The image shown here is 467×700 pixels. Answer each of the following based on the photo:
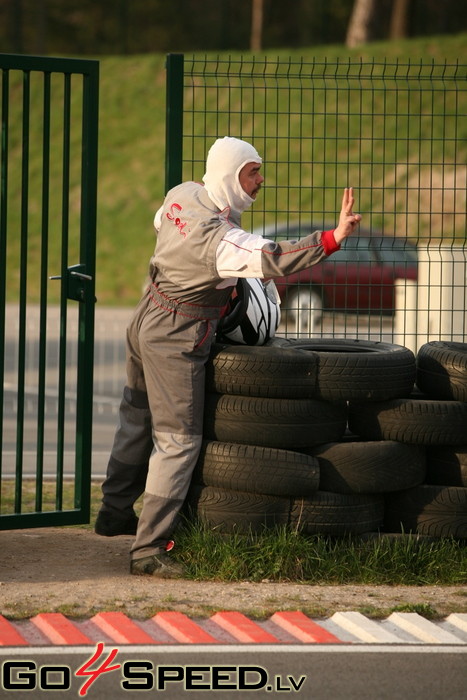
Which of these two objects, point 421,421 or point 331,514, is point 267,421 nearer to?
point 331,514

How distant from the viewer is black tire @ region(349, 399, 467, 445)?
6578 millimetres

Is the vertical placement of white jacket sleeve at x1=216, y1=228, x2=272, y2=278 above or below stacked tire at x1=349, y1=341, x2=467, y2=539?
above

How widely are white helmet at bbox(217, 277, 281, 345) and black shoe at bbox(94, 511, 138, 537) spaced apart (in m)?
1.13

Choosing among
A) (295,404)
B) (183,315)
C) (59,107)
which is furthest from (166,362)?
(59,107)

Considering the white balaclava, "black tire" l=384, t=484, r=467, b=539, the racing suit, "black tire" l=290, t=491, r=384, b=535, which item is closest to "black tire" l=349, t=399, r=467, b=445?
"black tire" l=384, t=484, r=467, b=539

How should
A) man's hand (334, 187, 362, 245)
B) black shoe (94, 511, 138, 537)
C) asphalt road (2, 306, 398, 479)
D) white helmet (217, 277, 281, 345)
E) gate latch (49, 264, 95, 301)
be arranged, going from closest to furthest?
man's hand (334, 187, 362, 245) < white helmet (217, 277, 281, 345) < black shoe (94, 511, 138, 537) < gate latch (49, 264, 95, 301) < asphalt road (2, 306, 398, 479)

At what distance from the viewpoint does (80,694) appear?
4.72m

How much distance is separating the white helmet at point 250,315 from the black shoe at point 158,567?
4.07ft

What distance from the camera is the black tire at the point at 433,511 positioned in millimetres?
6652

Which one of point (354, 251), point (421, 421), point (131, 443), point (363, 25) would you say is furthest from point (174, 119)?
point (363, 25)

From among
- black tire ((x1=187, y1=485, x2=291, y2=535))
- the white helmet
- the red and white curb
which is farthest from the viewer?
the white helmet

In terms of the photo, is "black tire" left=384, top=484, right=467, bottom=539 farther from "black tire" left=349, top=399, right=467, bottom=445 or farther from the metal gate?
the metal gate

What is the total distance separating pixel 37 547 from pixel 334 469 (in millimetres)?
1828

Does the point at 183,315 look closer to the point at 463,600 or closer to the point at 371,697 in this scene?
the point at 463,600
